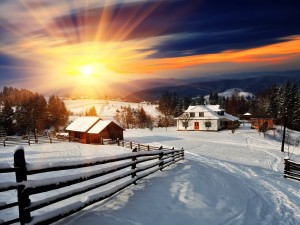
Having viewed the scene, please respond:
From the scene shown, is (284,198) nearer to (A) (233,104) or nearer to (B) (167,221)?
(B) (167,221)

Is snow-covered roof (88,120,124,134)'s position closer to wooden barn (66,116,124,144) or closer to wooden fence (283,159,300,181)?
wooden barn (66,116,124,144)

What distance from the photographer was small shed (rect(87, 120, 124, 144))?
1861 inches

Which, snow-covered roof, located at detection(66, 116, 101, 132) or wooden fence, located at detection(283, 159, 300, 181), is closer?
wooden fence, located at detection(283, 159, 300, 181)

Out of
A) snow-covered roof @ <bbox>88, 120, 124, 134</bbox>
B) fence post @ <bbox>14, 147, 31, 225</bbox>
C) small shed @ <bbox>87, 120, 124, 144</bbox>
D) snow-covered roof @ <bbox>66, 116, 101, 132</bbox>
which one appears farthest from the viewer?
snow-covered roof @ <bbox>66, 116, 101, 132</bbox>

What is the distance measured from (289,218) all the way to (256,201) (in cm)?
173

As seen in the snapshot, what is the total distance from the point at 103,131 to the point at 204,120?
3499cm

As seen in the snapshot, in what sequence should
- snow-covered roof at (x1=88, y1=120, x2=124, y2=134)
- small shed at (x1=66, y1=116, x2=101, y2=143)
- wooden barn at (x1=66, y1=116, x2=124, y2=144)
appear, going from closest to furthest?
snow-covered roof at (x1=88, y1=120, x2=124, y2=134) < wooden barn at (x1=66, y1=116, x2=124, y2=144) < small shed at (x1=66, y1=116, x2=101, y2=143)

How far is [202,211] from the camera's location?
8289 millimetres

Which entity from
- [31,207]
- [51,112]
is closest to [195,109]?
[51,112]

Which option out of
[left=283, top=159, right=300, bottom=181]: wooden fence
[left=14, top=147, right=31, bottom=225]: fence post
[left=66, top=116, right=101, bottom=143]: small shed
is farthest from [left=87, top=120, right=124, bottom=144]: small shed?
[left=14, top=147, right=31, bottom=225]: fence post

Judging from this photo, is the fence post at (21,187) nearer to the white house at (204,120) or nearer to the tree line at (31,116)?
the white house at (204,120)

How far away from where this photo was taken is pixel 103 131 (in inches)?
1881

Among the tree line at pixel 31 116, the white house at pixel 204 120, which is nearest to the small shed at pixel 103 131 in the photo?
the white house at pixel 204 120

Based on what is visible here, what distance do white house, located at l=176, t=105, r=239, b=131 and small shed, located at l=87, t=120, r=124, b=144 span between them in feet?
100
